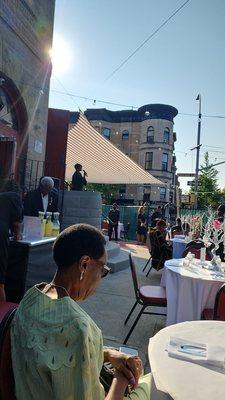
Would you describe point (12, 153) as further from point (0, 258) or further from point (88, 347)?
point (88, 347)

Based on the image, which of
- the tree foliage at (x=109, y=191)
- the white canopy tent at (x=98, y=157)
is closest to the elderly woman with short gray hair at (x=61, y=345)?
the white canopy tent at (x=98, y=157)

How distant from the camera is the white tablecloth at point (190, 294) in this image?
156 inches

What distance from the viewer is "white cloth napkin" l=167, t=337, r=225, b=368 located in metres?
1.73

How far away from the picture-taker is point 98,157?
1237 cm

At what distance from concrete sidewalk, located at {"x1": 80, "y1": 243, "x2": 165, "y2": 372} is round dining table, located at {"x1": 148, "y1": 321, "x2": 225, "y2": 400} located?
148 cm

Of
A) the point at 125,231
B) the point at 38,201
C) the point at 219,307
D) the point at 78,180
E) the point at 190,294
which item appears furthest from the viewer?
the point at 125,231

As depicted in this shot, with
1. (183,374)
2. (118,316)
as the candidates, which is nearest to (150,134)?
(118,316)

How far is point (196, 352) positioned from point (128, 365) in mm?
563

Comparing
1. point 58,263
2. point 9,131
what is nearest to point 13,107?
point 9,131

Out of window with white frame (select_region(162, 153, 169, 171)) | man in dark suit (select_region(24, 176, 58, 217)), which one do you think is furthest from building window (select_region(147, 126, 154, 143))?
man in dark suit (select_region(24, 176, 58, 217))

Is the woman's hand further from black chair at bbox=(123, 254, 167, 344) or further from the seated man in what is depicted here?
the seated man

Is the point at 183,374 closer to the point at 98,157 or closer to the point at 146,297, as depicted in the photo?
the point at 146,297

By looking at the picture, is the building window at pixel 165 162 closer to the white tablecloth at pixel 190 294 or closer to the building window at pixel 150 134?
the building window at pixel 150 134

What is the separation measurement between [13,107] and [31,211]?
3676 millimetres
